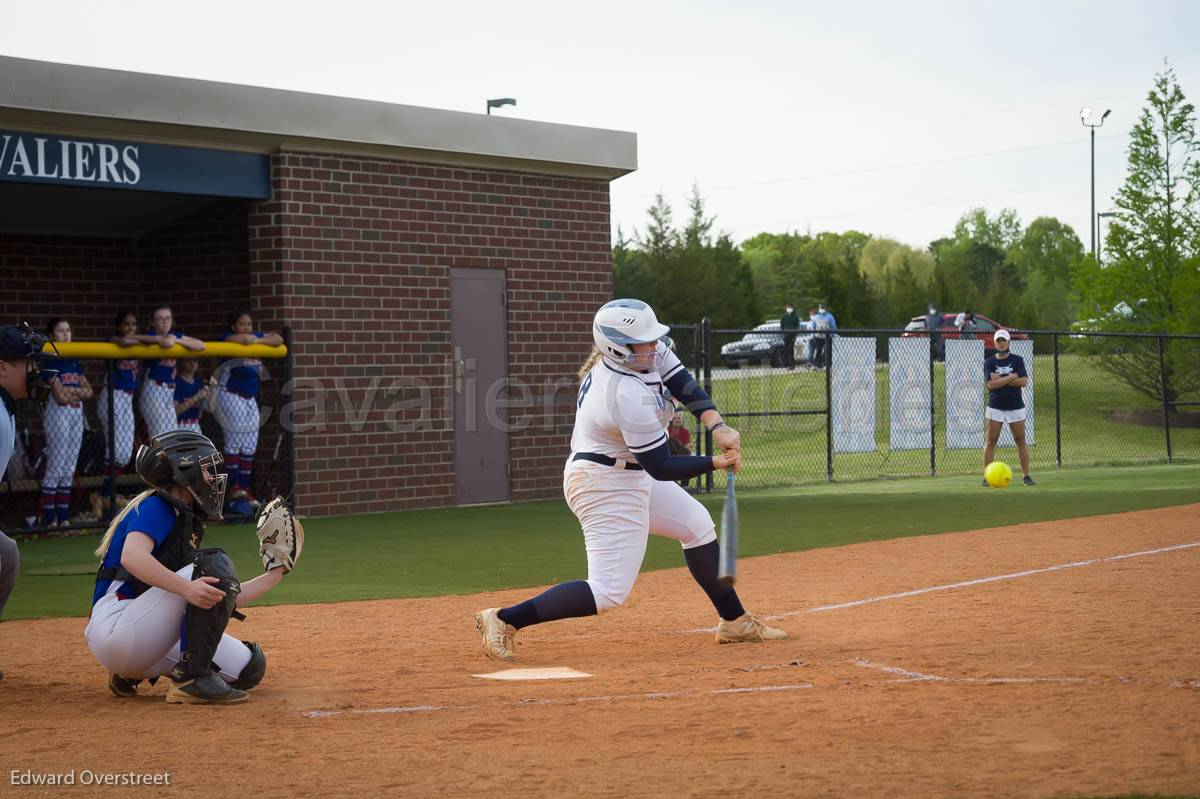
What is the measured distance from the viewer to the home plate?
22.9 feet

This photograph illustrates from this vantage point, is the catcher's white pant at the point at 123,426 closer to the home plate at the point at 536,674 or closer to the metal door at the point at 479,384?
the metal door at the point at 479,384

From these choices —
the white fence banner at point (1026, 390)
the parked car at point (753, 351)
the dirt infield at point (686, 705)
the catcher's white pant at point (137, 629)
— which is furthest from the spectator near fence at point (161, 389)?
the parked car at point (753, 351)

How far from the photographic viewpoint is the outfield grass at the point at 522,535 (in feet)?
36.3

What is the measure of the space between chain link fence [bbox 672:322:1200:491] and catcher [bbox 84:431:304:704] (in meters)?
12.2

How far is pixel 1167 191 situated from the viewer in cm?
3228

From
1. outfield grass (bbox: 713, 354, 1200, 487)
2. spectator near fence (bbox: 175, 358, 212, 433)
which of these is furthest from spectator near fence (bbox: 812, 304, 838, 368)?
spectator near fence (bbox: 175, 358, 212, 433)

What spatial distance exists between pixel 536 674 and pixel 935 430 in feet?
67.7

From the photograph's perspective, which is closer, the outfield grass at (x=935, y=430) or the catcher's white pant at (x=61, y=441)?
the catcher's white pant at (x=61, y=441)

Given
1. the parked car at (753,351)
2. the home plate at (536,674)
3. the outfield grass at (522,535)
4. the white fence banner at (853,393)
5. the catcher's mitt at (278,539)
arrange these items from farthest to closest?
1. the parked car at (753,351)
2. the white fence banner at (853,393)
3. the outfield grass at (522,535)
4. the home plate at (536,674)
5. the catcher's mitt at (278,539)

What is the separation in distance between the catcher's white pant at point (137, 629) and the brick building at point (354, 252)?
30.4 feet

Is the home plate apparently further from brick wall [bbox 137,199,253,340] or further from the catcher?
brick wall [bbox 137,199,253,340]

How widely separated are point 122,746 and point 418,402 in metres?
12.0

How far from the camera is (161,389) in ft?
49.6

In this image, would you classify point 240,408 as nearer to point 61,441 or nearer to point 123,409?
point 123,409
